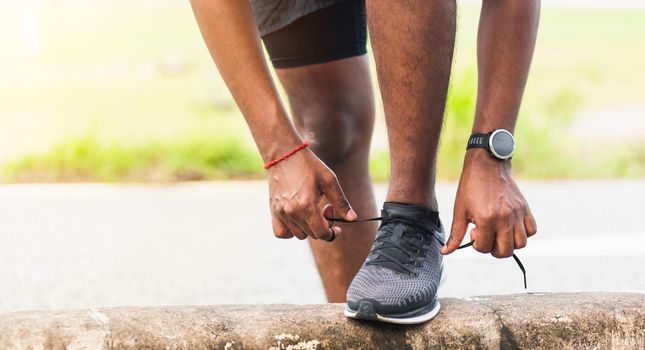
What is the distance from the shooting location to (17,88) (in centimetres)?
765

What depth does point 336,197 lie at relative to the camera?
1.38m

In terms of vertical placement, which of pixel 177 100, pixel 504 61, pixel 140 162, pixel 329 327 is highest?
pixel 504 61

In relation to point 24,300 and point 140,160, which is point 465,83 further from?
point 24,300

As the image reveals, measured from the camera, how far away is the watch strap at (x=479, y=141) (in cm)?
137

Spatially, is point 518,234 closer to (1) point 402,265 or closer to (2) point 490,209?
(2) point 490,209

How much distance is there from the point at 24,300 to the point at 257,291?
71 cm

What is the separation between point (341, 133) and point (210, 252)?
1887mm

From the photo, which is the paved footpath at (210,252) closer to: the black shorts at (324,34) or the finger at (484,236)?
the black shorts at (324,34)

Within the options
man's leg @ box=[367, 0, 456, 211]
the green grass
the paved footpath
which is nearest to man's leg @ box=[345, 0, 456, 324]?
man's leg @ box=[367, 0, 456, 211]

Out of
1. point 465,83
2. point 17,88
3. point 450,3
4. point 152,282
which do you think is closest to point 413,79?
point 450,3

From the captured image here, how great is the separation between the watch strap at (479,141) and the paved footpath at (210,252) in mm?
1398

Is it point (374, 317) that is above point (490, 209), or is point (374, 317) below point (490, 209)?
below

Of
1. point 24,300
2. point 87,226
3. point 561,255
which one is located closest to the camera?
point 24,300

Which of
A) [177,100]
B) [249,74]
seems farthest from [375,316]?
[177,100]
